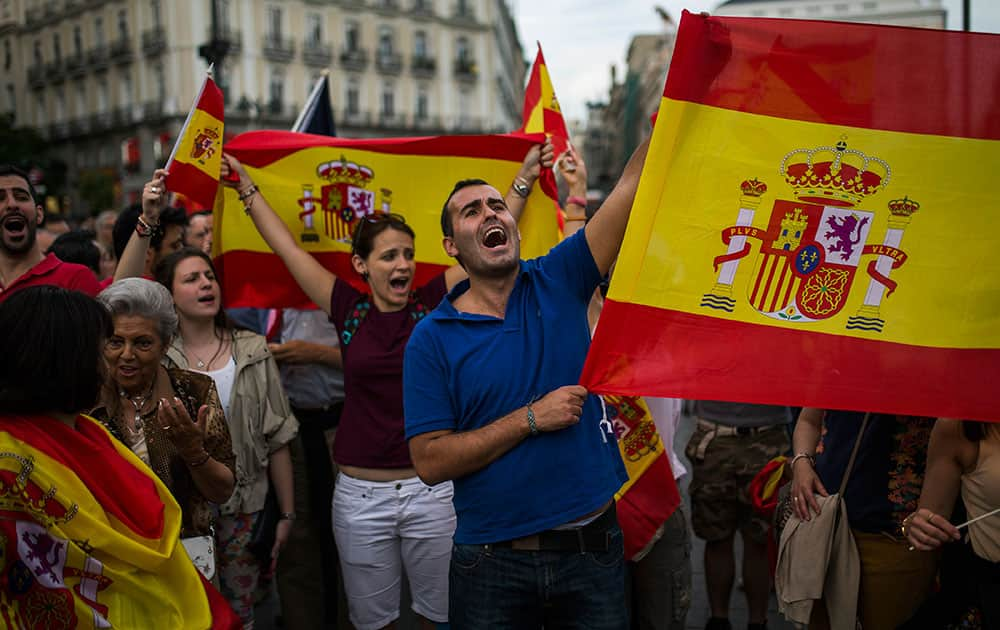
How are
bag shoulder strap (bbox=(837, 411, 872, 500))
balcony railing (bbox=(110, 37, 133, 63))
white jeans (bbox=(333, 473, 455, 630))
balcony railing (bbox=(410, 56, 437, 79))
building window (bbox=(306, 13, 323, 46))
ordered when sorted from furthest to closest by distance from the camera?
1. balcony railing (bbox=(410, 56, 437, 79))
2. building window (bbox=(306, 13, 323, 46))
3. balcony railing (bbox=(110, 37, 133, 63))
4. white jeans (bbox=(333, 473, 455, 630))
5. bag shoulder strap (bbox=(837, 411, 872, 500))

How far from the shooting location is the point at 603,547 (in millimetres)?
2816

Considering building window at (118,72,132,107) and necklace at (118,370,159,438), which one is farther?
building window at (118,72,132,107)

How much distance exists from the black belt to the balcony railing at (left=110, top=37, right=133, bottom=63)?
5906cm

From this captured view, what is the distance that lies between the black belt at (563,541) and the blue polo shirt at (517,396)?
35 mm

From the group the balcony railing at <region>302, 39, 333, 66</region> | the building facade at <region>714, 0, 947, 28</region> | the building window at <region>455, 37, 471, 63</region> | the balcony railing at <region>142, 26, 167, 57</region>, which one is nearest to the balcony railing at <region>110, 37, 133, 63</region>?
the balcony railing at <region>142, 26, 167, 57</region>

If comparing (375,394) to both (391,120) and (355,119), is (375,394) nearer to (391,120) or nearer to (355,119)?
(355,119)

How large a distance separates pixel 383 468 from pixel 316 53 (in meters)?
58.0

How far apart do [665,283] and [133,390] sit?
194cm

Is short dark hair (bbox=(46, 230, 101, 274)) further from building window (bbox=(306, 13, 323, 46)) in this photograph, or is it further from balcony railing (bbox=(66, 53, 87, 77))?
balcony railing (bbox=(66, 53, 87, 77))

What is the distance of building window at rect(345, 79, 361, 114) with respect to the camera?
198 feet

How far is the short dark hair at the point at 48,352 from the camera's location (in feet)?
7.34

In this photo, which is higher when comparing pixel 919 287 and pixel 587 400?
pixel 919 287

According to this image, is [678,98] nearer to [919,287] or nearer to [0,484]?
[919,287]

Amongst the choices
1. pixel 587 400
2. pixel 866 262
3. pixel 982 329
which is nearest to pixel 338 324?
pixel 587 400
